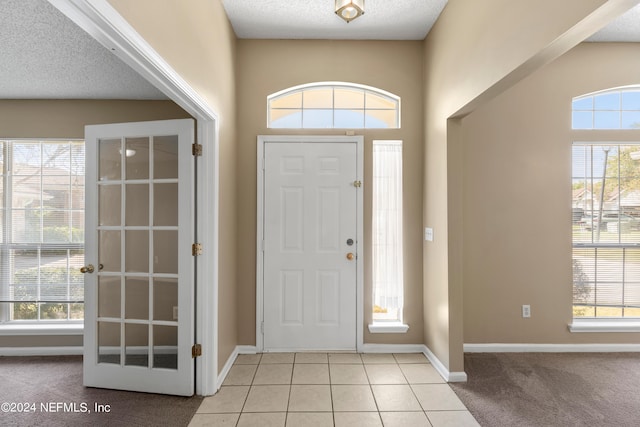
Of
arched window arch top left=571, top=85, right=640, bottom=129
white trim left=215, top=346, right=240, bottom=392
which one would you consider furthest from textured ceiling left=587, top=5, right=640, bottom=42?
white trim left=215, top=346, right=240, bottom=392

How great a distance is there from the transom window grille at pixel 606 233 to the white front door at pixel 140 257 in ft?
11.9

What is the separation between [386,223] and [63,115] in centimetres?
350

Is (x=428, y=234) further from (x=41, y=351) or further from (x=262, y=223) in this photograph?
(x=41, y=351)

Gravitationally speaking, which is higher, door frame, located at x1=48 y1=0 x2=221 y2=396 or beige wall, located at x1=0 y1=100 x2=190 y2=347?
beige wall, located at x1=0 y1=100 x2=190 y2=347

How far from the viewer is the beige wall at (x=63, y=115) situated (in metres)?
3.44

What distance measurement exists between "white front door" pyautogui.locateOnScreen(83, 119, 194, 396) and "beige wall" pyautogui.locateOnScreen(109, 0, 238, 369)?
32cm

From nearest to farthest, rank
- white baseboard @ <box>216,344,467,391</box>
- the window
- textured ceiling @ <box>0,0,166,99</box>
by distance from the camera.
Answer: textured ceiling @ <box>0,0,166,99</box> → white baseboard @ <box>216,344,467,391</box> → the window

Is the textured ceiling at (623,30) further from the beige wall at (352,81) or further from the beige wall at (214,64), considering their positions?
the beige wall at (214,64)

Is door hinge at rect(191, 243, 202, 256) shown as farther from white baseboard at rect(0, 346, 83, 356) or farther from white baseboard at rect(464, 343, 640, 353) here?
white baseboard at rect(464, 343, 640, 353)

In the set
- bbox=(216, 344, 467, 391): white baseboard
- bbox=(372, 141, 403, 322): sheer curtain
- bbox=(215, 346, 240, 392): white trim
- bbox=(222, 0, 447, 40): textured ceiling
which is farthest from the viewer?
bbox=(372, 141, 403, 322): sheer curtain

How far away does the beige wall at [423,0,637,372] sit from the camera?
1622 mm

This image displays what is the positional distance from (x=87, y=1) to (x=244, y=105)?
7.26 ft

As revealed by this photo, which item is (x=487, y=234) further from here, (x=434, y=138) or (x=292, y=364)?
(x=292, y=364)

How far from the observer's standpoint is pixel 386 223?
3373 millimetres
